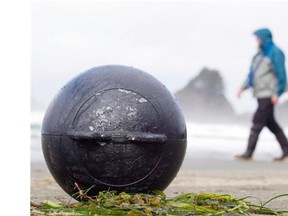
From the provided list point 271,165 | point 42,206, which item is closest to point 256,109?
point 271,165

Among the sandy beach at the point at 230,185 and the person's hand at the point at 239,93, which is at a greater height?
the person's hand at the point at 239,93

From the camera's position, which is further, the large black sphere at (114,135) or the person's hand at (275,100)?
the person's hand at (275,100)

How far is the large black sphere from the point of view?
16.5 feet

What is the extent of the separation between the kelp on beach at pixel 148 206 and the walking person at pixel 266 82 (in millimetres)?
6818

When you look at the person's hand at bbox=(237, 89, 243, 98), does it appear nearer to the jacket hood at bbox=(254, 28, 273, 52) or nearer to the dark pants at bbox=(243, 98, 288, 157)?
the dark pants at bbox=(243, 98, 288, 157)

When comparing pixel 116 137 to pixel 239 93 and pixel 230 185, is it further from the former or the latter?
pixel 239 93

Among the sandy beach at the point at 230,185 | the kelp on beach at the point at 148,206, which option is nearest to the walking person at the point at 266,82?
the sandy beach at the point at 230,185

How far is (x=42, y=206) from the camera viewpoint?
4.89 m

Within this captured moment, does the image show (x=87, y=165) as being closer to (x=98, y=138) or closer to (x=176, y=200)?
(x=98, y=138)

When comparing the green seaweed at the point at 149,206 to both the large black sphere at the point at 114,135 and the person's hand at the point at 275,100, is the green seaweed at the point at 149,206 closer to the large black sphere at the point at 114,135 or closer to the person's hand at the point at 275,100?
the large black sphere at the point at 114,135

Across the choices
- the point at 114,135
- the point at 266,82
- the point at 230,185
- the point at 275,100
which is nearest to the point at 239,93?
the point at 266,82

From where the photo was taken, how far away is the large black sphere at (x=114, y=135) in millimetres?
5035

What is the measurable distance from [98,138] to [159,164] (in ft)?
1.73

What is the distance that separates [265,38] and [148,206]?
790 centimetres
